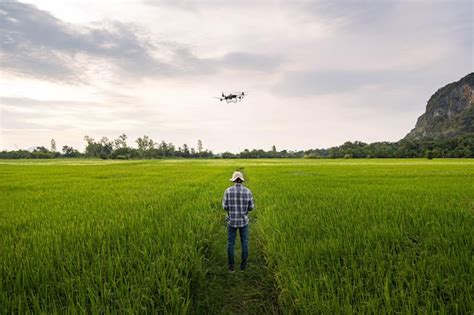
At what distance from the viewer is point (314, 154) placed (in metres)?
102

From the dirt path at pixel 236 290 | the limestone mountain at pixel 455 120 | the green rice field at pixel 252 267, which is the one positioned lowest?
the dirt path at pixel 236 290

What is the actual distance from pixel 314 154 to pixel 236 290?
102 metres

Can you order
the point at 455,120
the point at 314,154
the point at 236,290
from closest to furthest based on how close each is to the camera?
the point at 236,290 → the point at 314,154 → the point at 455,120

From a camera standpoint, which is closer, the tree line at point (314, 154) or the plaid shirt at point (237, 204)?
the plaid shirt at point (237, 204)

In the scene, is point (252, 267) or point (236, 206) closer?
point (236, 206)

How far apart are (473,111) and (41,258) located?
537 ft

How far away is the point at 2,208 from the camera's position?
8.09 metres

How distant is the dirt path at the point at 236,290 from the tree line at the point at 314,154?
72016 millimetres

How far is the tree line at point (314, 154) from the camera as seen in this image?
70.1 meters

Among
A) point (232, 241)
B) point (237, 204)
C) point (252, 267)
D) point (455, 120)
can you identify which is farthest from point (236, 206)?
point (455, 120)

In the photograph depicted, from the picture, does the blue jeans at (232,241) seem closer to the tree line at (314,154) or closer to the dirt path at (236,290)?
the dirt path at (236,290)

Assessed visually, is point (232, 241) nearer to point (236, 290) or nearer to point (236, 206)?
point (236, 206)

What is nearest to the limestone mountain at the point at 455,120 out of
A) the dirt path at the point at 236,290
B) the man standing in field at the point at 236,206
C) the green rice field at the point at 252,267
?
the green rice field at the point at 252,267

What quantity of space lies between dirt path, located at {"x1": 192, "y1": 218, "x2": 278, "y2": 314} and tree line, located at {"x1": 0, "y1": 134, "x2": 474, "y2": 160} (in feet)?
236
